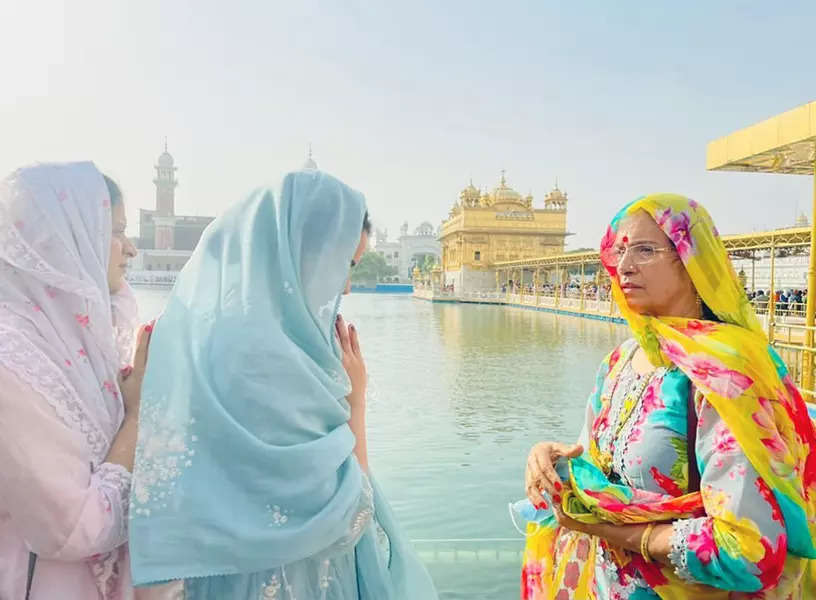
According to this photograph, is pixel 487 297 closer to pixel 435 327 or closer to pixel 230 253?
pixel 435 327

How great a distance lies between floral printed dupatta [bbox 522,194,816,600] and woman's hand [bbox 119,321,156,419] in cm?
77

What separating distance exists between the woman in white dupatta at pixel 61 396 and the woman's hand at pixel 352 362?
1.04 ft

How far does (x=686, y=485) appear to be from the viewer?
3.42 feet

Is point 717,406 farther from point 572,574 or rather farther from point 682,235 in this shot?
point 572,574

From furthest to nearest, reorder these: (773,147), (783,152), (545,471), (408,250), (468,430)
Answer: (408,250)
(468,430)
(783,152)
(773,147)
(545,471)

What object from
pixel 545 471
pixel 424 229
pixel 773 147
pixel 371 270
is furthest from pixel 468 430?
pixel 424 229

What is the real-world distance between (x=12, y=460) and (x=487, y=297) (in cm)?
2923

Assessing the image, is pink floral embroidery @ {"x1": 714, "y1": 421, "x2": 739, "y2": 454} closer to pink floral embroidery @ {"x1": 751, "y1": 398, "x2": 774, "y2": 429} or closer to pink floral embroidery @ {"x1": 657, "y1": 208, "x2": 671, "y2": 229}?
pink floral embroidery @ {"x1": 751, "y1": 398, "x2": 774, "y2": 429}

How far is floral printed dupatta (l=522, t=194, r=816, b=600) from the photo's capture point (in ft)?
3.17

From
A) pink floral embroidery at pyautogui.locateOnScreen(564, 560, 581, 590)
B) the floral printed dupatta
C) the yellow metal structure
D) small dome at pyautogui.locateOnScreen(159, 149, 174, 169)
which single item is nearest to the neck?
the floral printed dupatta

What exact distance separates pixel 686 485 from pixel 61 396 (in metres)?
0.97

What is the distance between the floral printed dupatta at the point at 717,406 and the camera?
38.1 inches

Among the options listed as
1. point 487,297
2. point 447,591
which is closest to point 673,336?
point 447,591

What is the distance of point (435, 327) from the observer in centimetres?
1597
